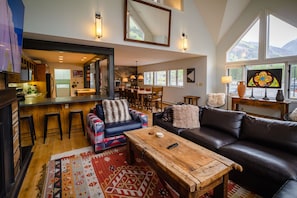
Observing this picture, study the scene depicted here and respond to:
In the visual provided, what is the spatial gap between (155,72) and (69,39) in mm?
6439

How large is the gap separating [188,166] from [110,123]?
6.66 ft

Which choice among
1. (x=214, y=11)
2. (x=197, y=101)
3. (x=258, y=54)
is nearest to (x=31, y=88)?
(x=197, y=101)

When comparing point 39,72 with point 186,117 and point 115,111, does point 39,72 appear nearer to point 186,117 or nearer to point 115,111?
point 115,111

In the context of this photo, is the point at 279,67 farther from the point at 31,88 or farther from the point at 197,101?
the point at 31,88

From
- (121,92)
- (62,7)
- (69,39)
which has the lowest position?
(121,92)

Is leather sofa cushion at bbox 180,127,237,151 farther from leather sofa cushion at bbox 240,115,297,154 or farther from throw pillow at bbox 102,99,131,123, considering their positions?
throw pillow at bbox 102,99,131,123

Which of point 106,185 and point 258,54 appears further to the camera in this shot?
point 258,54

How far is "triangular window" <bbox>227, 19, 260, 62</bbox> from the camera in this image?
16.5ft

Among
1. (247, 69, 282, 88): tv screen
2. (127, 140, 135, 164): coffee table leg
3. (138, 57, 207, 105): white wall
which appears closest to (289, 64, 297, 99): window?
(247, 69, 282, 88): tv screen

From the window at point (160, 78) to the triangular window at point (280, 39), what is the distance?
194 inches

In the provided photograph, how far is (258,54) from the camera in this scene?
16.3ft

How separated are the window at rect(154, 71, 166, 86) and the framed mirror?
161 inches

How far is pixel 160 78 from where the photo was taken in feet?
30.3

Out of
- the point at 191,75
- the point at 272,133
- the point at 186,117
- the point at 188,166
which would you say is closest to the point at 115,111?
the point at 186,117
